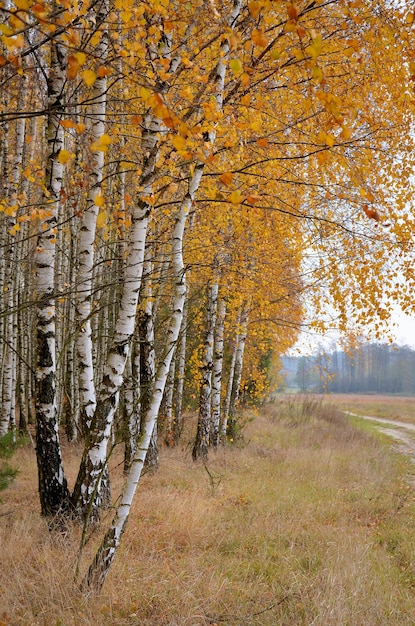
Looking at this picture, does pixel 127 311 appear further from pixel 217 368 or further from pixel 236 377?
pixel 236 377

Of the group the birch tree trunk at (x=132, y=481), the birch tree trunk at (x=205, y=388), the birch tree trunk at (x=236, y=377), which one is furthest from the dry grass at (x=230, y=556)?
the birch tree trunk at (x=236, y=377)

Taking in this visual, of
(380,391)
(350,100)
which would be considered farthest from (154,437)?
(380,391)

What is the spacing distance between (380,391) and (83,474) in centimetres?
9000

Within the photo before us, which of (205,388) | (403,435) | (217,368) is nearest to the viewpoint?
(205,388)

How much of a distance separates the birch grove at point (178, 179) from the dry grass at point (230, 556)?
347 millimetres

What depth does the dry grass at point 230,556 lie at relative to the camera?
328cm

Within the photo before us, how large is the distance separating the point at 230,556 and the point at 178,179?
384 centimetres

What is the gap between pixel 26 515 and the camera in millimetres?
4633

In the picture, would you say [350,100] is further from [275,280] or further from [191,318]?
[191,318]

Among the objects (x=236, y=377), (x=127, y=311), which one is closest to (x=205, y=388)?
(x=236, y=377)

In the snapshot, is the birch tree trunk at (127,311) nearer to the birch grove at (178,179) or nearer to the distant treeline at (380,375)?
the birch grove at (178,179)

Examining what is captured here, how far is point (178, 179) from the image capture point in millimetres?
4453

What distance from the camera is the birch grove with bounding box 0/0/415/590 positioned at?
315cm

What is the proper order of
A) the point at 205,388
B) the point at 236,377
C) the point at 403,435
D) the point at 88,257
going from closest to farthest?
the point at 88,257 < the point at 205,388 < the point at 236,377 < the point at 403,435
